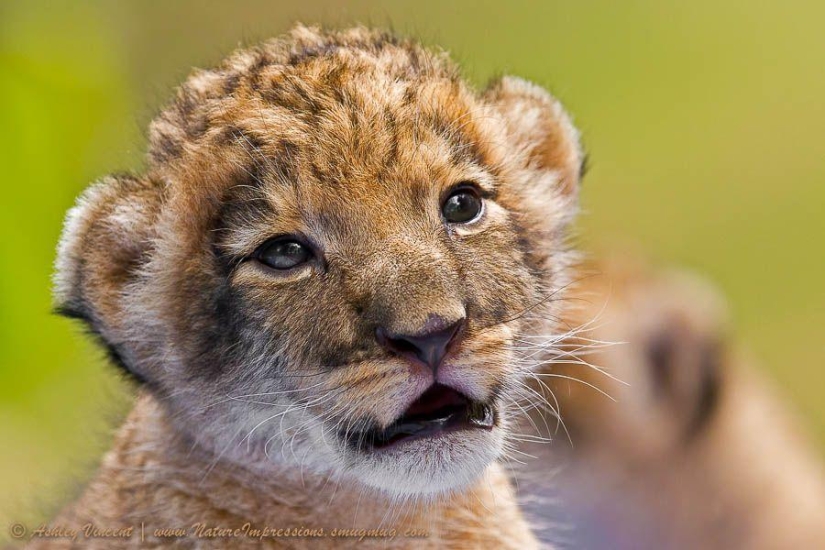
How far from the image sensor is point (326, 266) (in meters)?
1.91

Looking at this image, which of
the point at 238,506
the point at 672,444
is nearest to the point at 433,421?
the point at 238,506

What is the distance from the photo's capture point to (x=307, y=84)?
2.04m

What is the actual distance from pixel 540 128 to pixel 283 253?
0.79 m

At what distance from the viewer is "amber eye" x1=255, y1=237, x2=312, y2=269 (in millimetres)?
1946

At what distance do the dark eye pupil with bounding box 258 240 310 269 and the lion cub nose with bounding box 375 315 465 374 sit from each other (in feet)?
0.86

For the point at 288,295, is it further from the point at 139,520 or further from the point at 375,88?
the point at 139,520

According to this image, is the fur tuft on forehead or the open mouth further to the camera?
the fur tuft on forehead

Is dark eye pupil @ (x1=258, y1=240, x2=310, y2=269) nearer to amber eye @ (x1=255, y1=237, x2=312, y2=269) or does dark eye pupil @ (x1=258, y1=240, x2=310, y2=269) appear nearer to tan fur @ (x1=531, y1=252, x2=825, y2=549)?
amber eye @ (x1=255, y1=237, x2=312, y2=269)

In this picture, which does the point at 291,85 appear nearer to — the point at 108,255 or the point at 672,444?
the point at 108,255

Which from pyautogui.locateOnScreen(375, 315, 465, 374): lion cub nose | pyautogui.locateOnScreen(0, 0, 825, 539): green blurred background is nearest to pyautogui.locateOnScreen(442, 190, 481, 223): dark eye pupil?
pyautogui.locateOnScreen(375, 315, 465, 374): lion cub nose

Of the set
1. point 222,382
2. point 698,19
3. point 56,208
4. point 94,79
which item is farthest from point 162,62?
point 222,382

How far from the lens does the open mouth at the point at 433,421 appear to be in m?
1.85

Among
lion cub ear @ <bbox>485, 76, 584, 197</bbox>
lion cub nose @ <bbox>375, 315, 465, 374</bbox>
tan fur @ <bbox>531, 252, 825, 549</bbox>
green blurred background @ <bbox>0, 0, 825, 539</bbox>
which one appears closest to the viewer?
lion cub nose @ <bbox>375, 315, 465, 374</bbox>

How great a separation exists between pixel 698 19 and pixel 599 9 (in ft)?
2.13
